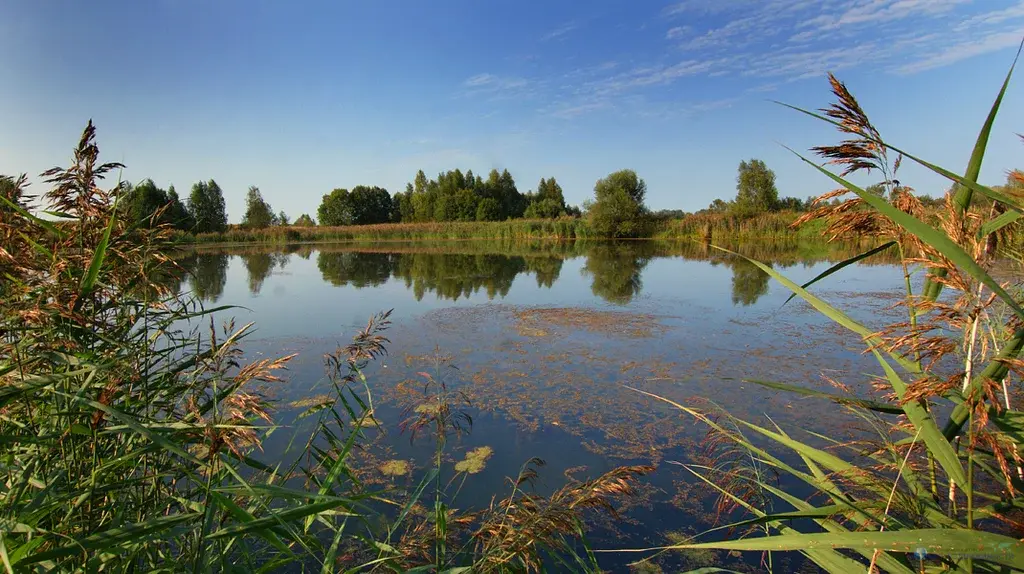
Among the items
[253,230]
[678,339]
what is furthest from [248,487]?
[253,230]

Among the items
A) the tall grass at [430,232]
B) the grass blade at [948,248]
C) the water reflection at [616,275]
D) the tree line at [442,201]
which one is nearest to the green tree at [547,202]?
the tree line at [442,201]

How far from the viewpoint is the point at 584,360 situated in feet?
17.4

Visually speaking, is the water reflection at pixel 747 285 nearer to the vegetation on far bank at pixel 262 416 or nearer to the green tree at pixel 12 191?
the vegetation on far bank at pixel 262 416

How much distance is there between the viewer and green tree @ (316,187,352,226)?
50281 mm

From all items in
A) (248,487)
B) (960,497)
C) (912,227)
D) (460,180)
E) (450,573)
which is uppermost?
(460,180)

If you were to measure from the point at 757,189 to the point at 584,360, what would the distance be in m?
28.4

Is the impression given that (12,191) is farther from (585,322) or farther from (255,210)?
(255,210)

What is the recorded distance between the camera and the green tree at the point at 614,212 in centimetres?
3011

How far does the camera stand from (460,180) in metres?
51.4

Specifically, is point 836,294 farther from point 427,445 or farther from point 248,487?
point 248,487

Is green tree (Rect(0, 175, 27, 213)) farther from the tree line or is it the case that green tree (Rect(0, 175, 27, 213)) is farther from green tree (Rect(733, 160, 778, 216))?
the tree line

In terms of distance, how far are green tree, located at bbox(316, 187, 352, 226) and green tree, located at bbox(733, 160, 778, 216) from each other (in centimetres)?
3699

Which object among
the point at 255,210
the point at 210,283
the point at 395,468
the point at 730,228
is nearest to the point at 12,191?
the point at 395,468

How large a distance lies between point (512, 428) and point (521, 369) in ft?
4.67
